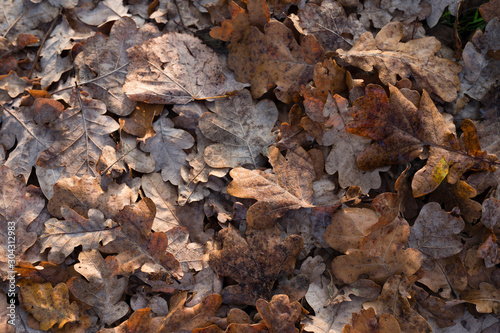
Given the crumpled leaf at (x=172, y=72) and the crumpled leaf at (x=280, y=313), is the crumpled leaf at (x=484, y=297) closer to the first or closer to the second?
the crumpled leaf at (x=280, y=313)

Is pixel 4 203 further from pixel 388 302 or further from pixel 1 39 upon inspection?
Result: pixel 388 302

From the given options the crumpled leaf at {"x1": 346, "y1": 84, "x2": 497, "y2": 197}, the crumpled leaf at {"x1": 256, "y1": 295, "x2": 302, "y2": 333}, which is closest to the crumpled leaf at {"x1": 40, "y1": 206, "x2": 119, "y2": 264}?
the crumpled leaf at {"x1": 256, "y1": 295, "x2": 302, "y2": 333}

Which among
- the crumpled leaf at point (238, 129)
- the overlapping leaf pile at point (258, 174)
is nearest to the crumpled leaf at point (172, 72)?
the overlapping leaf pile at point (258, 174)

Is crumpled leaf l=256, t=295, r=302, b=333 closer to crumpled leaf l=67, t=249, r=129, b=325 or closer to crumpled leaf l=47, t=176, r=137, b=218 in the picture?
crumpled leaf l=67, t=249, r=129, b=325

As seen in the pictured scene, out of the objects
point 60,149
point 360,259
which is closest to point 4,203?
point 60,149

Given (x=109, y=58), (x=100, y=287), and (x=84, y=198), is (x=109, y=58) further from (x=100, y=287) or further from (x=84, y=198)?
(x=100, y=287)
